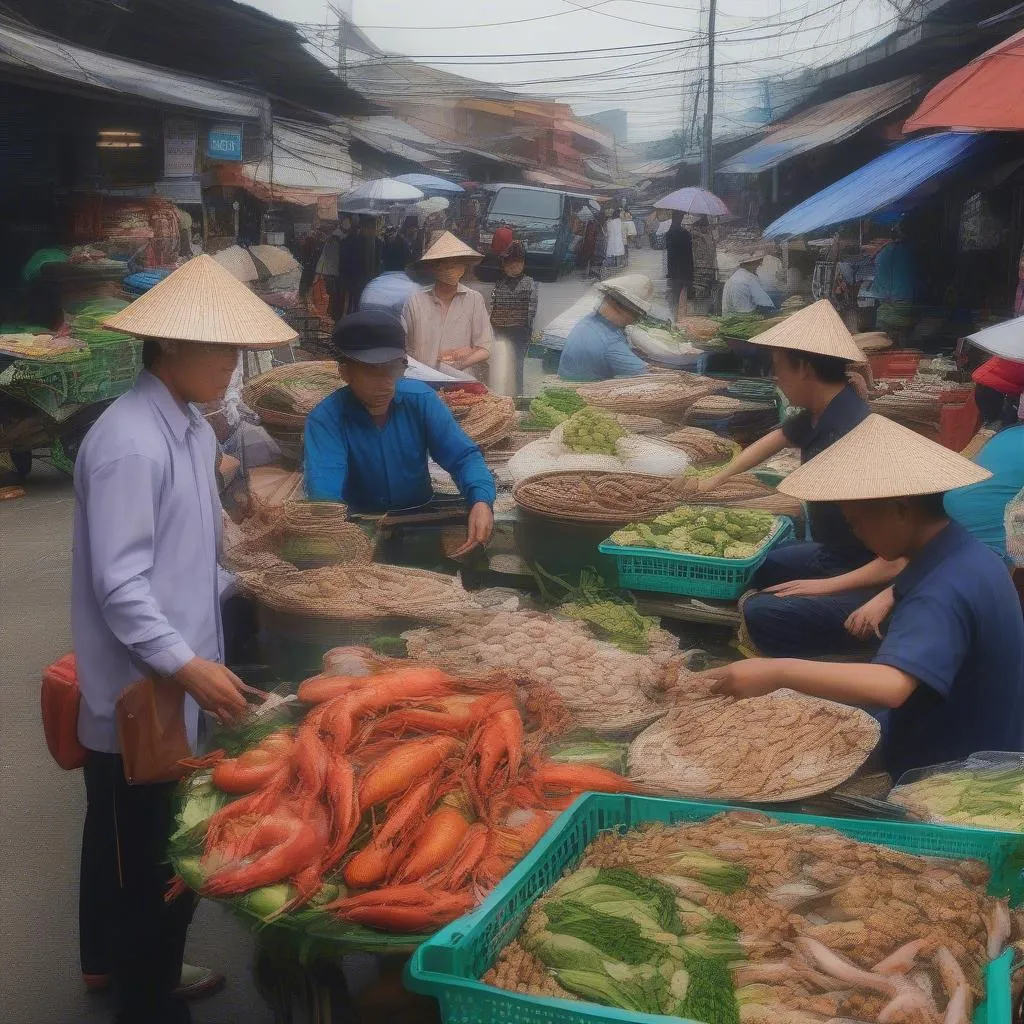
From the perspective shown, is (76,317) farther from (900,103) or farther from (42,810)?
(900,103)

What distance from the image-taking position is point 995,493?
15.1ft

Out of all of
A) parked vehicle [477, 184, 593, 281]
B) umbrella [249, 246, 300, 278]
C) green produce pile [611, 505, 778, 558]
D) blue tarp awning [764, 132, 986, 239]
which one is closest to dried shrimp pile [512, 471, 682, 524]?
green produce pile [611, 505, 778, 558]

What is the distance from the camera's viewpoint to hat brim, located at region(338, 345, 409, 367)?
183 inches

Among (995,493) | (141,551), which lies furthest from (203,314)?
(995,493)

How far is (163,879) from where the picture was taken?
122 inches

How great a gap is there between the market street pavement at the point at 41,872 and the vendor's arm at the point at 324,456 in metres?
1.69

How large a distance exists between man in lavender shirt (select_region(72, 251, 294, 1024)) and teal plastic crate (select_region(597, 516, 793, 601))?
2380 mm

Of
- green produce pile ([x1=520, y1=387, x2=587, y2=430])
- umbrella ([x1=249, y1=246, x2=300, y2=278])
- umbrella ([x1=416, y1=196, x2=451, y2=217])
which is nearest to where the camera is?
green produce pile ([x1=520, y1=387, x2=587, y2=430])

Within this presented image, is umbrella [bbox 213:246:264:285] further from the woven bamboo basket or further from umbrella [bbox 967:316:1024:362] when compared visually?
umbrella [bbox 967:316:1024:362]

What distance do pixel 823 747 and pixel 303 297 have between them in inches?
581

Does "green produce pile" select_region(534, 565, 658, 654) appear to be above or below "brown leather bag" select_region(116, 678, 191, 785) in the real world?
below

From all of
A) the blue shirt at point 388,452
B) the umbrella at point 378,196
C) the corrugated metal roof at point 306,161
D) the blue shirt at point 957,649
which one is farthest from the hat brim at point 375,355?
the corrugated metal roof at point 306,161

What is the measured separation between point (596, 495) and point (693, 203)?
13009mm

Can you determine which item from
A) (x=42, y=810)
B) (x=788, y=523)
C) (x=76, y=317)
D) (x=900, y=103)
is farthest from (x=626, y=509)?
(x=900, y=103)
